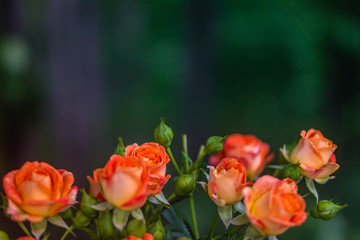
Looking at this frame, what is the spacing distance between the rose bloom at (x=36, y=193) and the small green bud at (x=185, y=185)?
5.4 inches

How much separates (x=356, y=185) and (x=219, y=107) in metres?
0.90

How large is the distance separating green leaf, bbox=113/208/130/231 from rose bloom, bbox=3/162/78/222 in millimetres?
47

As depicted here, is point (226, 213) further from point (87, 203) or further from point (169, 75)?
point (169, 75)

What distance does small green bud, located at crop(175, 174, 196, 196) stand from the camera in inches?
19.6

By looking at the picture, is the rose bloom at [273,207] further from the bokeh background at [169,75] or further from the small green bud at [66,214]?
the bokeh background at [169,75]

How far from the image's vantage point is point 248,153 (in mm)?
671

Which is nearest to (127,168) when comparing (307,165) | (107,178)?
(107,178)

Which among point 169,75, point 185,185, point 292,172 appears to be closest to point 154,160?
point 185,185

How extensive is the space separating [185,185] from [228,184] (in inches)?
2.7

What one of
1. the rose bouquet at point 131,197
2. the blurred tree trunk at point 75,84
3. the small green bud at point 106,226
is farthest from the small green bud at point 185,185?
the blurred tree trunk at point 75,84

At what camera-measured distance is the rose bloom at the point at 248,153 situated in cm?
67

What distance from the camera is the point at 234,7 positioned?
2010mm

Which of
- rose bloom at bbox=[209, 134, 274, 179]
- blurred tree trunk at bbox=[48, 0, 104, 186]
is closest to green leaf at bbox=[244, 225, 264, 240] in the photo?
rose bloom at bbox=[209, 134, 274, 179]

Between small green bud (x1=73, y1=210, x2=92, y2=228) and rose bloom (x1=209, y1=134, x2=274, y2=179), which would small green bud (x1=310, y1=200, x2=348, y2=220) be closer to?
rose bloom (x1=209, y1=134, x2=274, y2=179)
